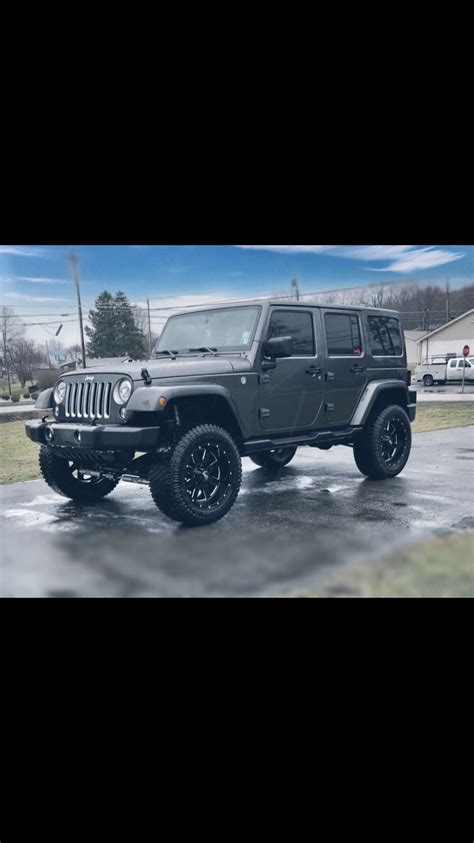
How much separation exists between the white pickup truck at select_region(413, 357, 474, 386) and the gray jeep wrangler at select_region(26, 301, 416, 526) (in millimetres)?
413

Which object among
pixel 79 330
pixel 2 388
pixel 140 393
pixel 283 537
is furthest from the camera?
pixel 2 388

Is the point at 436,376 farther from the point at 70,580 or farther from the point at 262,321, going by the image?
the point at 70,580

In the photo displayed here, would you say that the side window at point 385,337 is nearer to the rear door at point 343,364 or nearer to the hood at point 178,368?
the rear door at point 343,364

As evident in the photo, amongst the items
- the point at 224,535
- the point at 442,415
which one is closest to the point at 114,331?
the point at 224,535

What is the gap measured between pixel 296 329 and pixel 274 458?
166 cm

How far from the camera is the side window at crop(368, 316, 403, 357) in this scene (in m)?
6.18

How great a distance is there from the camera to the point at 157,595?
14.6ft

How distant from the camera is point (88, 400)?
477 centimetres

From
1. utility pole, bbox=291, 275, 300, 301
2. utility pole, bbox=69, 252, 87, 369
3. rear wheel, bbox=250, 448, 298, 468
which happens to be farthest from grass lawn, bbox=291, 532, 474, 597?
utility pole, bbox=69, 252, 87, 369

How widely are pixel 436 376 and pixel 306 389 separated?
1947 millimetres

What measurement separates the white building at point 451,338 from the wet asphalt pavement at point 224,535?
122cm

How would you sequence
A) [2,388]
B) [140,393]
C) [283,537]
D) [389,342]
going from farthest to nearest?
1. [389,342]
2. [2,388]
3. [283,537]
4. [140,393]

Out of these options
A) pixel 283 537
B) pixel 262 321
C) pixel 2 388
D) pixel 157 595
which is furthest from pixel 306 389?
pixel 2 388

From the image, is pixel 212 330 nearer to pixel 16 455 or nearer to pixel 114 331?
pixel 114 331
